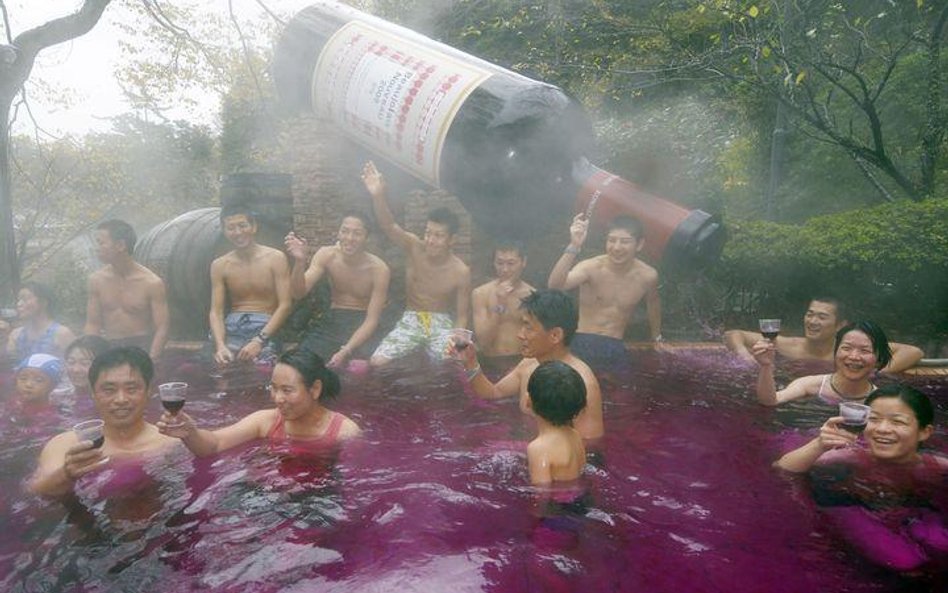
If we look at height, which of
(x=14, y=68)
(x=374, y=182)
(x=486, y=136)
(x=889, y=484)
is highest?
(x=14, y=68)

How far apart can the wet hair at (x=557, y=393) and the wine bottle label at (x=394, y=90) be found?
2.56 metres

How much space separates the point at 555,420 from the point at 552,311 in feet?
2.73

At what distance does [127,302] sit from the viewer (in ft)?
20.1

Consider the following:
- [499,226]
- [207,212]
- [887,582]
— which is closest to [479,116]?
[499,226]

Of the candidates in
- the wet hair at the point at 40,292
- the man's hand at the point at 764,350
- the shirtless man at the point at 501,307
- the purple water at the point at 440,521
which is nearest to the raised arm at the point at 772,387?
the man's hand at the point at 764,350

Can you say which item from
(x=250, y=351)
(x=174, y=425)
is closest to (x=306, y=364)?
(x=174, y=425)

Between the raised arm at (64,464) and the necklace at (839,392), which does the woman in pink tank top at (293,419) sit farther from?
the necklace at (839,392)

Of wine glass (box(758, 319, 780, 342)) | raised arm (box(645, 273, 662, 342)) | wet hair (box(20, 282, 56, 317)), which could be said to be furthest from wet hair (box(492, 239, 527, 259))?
Answer: wet hair (box(20, 282, 56, 317))

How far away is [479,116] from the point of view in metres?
5.19

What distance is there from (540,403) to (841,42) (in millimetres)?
9849

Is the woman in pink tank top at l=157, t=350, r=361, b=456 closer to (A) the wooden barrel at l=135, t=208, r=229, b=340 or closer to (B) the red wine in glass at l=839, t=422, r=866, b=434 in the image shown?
(B) the red wine in glass at l=839, t=422, r=866, b=434

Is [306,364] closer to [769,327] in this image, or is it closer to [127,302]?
[769,327]

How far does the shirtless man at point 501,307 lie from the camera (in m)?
5.70

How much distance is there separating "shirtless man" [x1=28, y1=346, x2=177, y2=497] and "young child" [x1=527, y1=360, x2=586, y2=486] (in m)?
2.01
